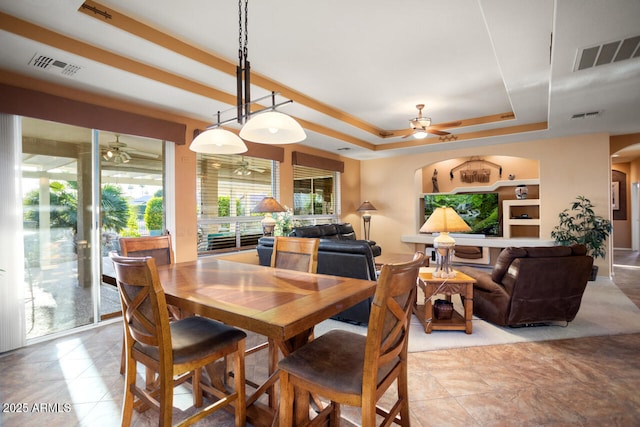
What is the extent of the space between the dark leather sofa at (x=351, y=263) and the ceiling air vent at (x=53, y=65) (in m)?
2.77

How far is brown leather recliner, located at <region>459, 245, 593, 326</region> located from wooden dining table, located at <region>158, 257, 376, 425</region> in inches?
76.5

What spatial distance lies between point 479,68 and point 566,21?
54.7 inches

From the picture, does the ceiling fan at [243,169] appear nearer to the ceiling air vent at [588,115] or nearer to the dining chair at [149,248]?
the dining chair at [149,248]

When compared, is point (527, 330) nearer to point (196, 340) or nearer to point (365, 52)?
point (196, 340)

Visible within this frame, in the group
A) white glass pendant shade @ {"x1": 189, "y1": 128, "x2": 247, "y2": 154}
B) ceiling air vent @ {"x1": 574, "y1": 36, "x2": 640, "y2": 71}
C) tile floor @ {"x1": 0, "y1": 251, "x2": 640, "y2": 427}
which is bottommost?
tile floor @ {"x1": 0, "y1": 251, "x2": 640, "y2": 427}

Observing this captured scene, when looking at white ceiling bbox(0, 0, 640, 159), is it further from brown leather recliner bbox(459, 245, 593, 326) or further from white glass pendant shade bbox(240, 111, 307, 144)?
brown leather recliner bbox(459, 245, 593, 326)

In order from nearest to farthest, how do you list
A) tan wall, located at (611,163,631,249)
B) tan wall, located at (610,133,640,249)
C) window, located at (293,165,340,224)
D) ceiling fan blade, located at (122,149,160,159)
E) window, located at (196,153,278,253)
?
ceiling fan blade, located at (122,149,160,159) < window, located at (196,153,278,253) < window, located at (293,165,340,224) < tan wall, located at (610,133,640,249) < tan wall, located at (611,163,631,249)

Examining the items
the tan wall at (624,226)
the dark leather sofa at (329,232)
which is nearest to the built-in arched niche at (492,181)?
the dark leather sofa at (329,232)

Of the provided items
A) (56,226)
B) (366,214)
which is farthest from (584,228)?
(56,226)

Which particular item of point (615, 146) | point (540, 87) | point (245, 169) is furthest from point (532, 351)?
point (615, 146)

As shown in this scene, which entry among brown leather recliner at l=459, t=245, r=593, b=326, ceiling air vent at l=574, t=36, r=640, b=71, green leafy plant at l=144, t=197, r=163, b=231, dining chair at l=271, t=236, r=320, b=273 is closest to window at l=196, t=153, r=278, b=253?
green leafy plant at l=144, t=197, r=163, b=231

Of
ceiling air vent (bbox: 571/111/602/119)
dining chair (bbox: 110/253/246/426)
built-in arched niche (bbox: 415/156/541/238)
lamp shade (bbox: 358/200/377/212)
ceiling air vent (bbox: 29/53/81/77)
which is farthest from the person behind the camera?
lamp shade (bbox: 358/200/377/212)

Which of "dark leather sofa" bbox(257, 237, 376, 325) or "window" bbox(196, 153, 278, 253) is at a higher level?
"window" bbox(196, 153, 278, 253)

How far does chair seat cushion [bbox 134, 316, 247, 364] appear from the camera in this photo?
1.45 metres
